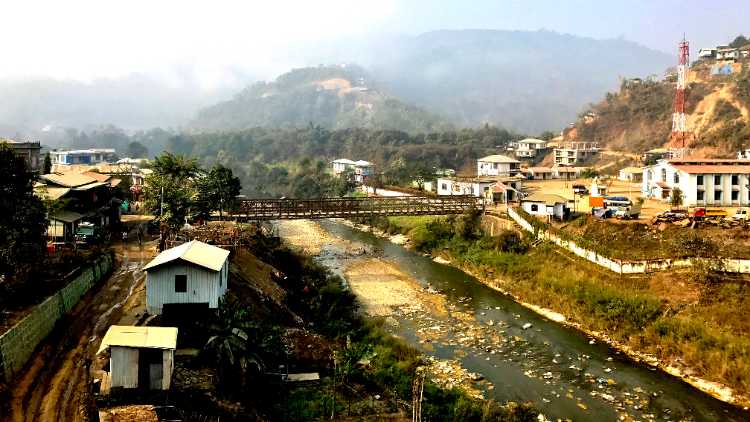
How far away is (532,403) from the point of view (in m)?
19.3

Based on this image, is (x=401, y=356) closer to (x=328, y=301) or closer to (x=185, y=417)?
(x=328, y=301)

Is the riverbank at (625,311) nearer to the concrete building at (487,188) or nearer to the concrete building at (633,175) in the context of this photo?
the concrete building at (487,188)

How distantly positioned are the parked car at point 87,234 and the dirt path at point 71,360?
5.56 meters

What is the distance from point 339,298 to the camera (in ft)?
96.0

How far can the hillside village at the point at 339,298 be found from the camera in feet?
52.1

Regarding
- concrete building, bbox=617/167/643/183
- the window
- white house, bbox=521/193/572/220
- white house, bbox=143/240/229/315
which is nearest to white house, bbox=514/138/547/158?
concrete building, bbox=617/167/643/183

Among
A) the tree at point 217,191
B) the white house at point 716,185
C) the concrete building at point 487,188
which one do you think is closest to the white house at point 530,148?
the concrete building at point 487,188

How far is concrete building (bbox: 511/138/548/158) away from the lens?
89.2 m

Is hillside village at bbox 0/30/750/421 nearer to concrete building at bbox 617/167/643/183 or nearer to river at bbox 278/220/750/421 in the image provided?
river at bbox 278/220/750/421

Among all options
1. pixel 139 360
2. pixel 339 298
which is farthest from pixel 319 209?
pixel 139 360

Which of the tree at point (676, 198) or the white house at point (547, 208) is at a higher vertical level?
the tree at point (676, 198)

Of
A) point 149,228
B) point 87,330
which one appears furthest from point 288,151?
point 87,330

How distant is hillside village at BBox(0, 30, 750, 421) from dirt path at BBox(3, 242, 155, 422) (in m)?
0.08

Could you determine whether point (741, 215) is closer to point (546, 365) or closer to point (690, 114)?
point (546, 365)
